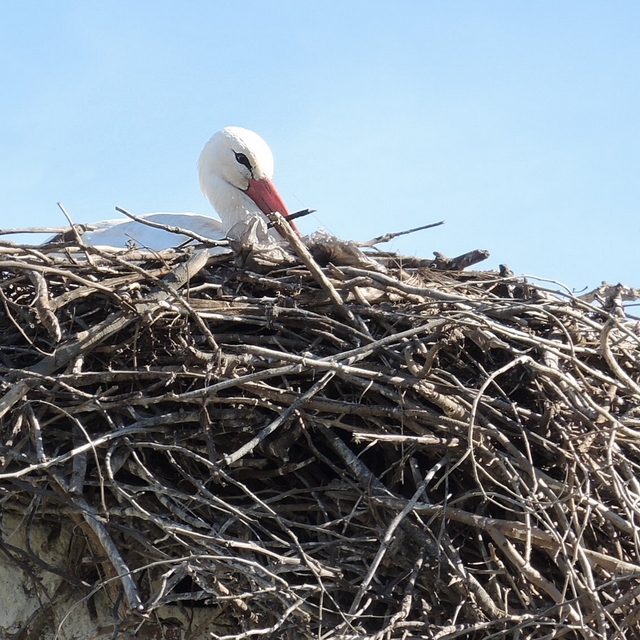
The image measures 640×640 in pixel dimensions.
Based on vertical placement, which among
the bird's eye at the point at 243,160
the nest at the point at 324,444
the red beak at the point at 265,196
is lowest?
the nest at the point at 324,444

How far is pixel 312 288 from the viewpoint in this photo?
3.03 metres

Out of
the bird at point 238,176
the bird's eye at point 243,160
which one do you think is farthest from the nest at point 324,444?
the bird's eye at point 243,160

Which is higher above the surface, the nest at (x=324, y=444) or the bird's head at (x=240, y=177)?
the bird's head at (x=240, y=177)

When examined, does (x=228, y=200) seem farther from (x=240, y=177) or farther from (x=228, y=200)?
(x=240, y=177)

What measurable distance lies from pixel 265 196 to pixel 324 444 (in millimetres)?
2397

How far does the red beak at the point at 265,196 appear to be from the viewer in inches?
205

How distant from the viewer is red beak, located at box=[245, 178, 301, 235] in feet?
17.0

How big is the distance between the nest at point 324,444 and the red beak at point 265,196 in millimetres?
2124

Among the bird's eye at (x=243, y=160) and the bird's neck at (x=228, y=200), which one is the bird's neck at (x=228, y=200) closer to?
the bird's neck at (x=228, y=200)

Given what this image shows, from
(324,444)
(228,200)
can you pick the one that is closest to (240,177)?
(228,200)

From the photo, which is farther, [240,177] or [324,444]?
[240,177]

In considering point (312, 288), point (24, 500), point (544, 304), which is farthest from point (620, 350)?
point (24, 500)

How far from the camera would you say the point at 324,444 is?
305 cm

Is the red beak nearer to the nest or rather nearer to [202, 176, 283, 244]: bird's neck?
[202, 176, 283, 244]: bird's neck
